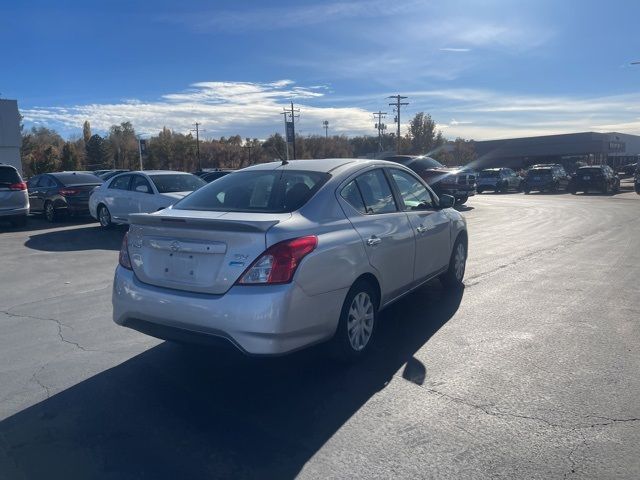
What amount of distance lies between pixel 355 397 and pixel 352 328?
71 centimetres

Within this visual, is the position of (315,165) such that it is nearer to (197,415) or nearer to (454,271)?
(197,415)

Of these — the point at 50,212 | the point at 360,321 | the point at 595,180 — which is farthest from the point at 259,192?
the point at 595,180

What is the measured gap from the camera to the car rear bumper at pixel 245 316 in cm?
398

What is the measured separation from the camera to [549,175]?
36375mm

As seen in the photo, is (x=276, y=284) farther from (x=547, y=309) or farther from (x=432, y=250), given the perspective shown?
(x=547, y=309)

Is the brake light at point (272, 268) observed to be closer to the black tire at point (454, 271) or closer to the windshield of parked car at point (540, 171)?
the black tire at point (454, 271)

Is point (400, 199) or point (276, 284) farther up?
point (400, 199)

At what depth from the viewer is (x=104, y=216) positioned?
14.5m

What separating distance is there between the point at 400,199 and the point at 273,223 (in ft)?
6.94

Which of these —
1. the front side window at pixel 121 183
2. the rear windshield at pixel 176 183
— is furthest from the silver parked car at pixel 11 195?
the rear windshield at pixel 176 183

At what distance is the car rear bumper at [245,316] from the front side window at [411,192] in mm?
1908

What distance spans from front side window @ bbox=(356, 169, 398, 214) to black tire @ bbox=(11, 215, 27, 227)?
12.7 meters

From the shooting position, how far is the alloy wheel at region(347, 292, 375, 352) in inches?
189

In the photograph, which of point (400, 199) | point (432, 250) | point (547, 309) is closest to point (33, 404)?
point (400, 199)
